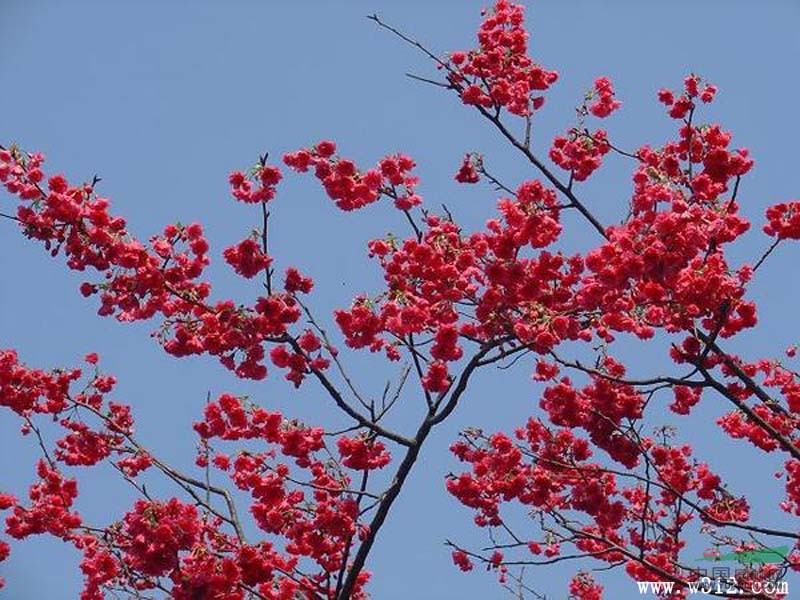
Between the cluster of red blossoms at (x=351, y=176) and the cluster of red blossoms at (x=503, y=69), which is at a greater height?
the cluster of red blossoms at (x=503, y=69)

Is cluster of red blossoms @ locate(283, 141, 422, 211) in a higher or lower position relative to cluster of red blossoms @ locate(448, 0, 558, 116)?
lower

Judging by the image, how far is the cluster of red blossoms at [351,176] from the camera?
756 centimetres

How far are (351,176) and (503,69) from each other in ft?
6.62

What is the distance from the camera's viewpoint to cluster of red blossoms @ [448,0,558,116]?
855 cm

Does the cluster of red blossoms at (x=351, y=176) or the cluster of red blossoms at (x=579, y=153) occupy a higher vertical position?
the cluster of red blossoms at (x=579, y=153)

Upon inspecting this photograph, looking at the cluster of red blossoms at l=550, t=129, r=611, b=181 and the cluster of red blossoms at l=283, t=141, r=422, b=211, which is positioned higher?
the cluster of red blossoms at l=550, t=129, r=611, b=181

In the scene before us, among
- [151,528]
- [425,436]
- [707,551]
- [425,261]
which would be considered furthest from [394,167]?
[707,551]

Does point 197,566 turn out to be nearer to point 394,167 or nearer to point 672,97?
point 394,167

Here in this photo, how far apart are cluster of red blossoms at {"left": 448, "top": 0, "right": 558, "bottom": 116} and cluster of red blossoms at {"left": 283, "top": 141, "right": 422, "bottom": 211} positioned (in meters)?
1.24

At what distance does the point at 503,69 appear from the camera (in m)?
8.74

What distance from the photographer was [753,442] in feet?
27.1

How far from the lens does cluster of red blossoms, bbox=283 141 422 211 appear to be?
24.8ft

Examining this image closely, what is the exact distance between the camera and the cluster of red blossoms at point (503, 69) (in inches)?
337

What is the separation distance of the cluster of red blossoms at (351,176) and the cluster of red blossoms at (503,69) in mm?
1237
